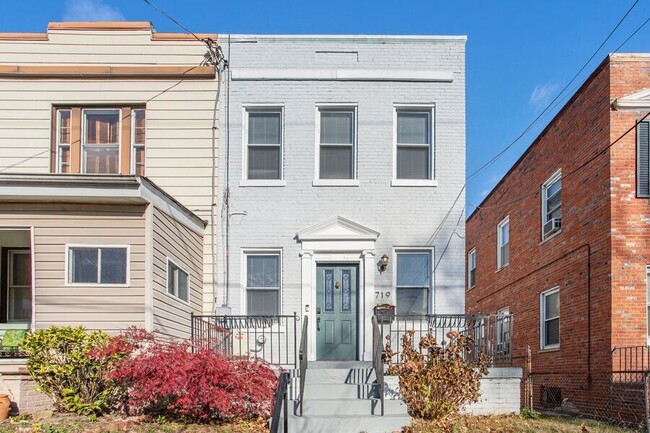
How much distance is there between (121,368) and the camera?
9070 mm

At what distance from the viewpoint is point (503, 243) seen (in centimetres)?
1927

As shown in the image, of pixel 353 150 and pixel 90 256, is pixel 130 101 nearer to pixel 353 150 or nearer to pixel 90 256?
pixel 90 256

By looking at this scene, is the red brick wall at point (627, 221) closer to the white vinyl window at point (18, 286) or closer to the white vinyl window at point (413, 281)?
the white vinyl window at point (413, 281)

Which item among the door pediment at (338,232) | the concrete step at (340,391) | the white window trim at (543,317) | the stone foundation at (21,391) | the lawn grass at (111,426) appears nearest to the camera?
the lawn grass at (111,426)

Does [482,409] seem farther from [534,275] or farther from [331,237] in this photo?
[534,275]

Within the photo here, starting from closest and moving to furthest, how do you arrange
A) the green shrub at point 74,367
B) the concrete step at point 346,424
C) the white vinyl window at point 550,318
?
1. the concrete step at point 346,424
2. the green shrub at point 74,367
3. the white vinyl window at point 550,318

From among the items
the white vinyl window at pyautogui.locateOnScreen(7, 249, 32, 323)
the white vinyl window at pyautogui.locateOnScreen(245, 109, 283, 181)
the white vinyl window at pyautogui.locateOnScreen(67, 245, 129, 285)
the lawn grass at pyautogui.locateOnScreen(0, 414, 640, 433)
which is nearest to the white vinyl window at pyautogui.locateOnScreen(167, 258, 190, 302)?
the white vinyl window at pyautogui.locateOnScreen(67, 245, 129, 285)

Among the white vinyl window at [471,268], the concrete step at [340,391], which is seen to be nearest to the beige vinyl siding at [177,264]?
the concrete step at [340,391]

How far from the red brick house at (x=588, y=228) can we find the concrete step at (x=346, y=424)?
487cm

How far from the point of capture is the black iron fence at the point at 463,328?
10.9 meters

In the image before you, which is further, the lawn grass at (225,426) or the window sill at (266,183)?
the window sill at (266,183)

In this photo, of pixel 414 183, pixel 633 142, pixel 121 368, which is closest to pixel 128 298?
pixel 121 368

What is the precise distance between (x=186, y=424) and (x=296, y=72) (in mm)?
6860

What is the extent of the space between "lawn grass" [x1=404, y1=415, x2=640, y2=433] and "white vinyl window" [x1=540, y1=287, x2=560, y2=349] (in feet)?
14.0
